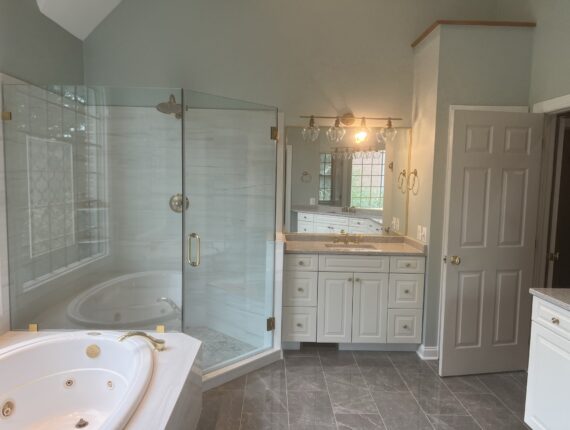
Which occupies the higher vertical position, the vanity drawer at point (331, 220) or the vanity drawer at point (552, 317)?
the vanity drawer at point (331, 220)

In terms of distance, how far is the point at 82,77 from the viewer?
11.3ft

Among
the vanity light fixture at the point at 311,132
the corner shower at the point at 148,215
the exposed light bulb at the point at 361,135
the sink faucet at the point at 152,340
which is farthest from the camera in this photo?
the exposed light bulb at the point at 361,135

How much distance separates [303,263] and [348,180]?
3.09 feet

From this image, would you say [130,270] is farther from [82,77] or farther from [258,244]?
[82,77]

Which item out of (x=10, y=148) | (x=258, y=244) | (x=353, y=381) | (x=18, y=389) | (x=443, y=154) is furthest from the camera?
(x=258, y=244)

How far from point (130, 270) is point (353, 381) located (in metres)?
2.12

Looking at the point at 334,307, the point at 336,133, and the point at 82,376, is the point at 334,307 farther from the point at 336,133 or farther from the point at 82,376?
the point at 82,376

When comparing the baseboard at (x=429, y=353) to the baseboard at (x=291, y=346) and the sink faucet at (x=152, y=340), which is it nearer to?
the baseboard at (x=291, y=346)

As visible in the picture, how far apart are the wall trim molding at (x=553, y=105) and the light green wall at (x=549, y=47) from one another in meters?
0.03

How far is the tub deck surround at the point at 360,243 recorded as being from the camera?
3248 millimetres

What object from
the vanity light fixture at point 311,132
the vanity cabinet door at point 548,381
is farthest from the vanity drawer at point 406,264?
the vanity light fixture at point 311,132

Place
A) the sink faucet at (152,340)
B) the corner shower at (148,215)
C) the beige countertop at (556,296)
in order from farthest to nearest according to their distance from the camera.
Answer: the corner shower at (148,215) → the sink faucet at (152,340) → the beige countertop at (556,296)

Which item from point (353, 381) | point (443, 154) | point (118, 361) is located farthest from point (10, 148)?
point (443, 154)

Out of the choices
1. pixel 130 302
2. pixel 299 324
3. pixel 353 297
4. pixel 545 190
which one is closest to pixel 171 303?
pixel 130 302
